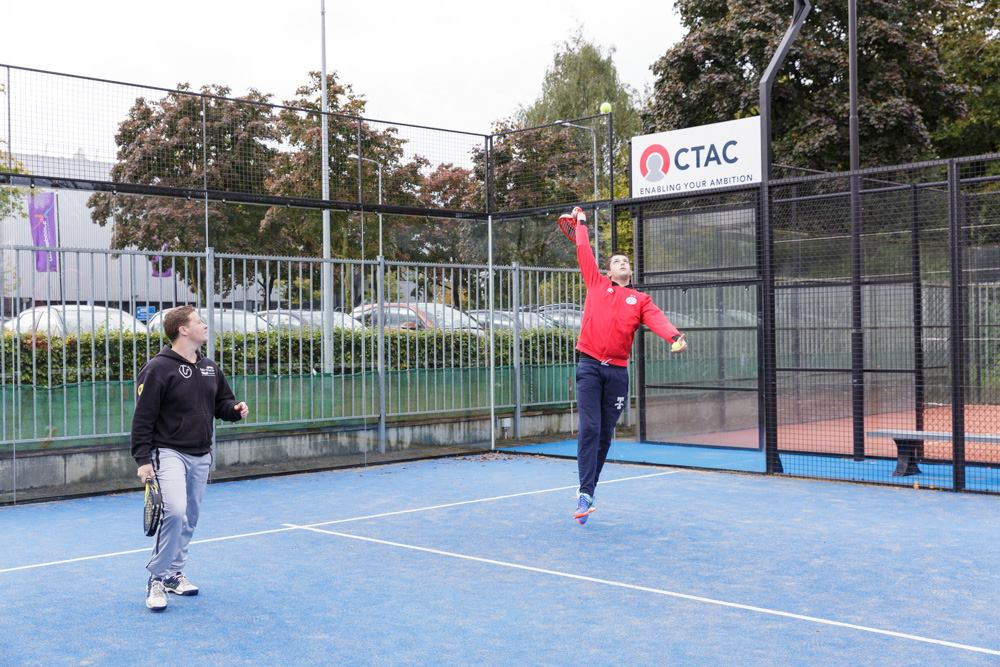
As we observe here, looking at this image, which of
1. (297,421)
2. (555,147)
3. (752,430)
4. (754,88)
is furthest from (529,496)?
(754,88)

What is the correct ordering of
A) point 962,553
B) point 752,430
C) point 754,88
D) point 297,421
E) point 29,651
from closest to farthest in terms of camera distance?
point 29,651
point 962,553
point 297,421
point 752,430
point 754,88

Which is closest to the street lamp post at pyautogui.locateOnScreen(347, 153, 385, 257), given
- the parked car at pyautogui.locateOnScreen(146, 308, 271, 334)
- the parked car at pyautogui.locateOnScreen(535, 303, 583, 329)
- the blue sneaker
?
the parked car at pyautogui.locateOnScreen(535, 303, 583, 329)

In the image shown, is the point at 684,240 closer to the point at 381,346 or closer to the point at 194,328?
the point at 381,346

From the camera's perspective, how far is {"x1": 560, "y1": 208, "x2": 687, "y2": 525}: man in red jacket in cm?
839

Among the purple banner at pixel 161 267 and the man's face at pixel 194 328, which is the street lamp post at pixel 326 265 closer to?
the purple banner at pixel 161 267

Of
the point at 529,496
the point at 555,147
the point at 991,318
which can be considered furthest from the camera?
the point at 555,147

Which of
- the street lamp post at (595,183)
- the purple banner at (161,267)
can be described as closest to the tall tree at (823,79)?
the street lamp post at (595,183)

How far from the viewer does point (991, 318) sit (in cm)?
1109

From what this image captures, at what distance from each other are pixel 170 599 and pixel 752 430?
28.2 feet

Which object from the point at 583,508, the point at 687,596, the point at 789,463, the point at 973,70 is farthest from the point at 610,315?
the point at 973,70

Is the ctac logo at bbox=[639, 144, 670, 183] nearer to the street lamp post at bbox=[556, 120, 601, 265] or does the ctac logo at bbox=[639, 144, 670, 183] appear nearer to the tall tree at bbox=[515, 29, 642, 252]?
the street lamp post at bbox=[556, 120, 601, 265]

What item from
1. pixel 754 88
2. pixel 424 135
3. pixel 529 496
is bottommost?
pixel 529 496

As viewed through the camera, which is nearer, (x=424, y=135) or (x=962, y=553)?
(x=962, y=553)

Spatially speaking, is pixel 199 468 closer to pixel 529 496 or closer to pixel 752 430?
pixel 529 496
